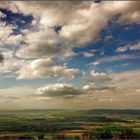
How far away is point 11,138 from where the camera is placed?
599 ft

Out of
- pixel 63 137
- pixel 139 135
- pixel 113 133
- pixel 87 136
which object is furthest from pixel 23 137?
pixel 139 135

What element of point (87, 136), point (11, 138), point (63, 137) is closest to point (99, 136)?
point (87, 136)

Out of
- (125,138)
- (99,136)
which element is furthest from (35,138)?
(125,138)

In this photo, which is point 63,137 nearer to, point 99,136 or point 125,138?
point 99,136

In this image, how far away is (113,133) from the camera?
190 metres

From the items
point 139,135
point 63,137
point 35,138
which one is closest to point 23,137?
point 35,138

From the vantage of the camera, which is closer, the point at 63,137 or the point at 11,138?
the point at 11,138

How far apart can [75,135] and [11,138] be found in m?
41.5

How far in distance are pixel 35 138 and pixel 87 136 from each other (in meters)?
32.5

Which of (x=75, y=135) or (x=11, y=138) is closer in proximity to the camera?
(x=11, y=138)

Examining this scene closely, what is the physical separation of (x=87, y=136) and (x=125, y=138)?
2351 centimetres

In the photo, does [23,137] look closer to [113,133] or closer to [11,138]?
[11,138]

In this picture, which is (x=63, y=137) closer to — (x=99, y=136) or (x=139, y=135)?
(x=99, y=136)

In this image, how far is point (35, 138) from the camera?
188 meters
